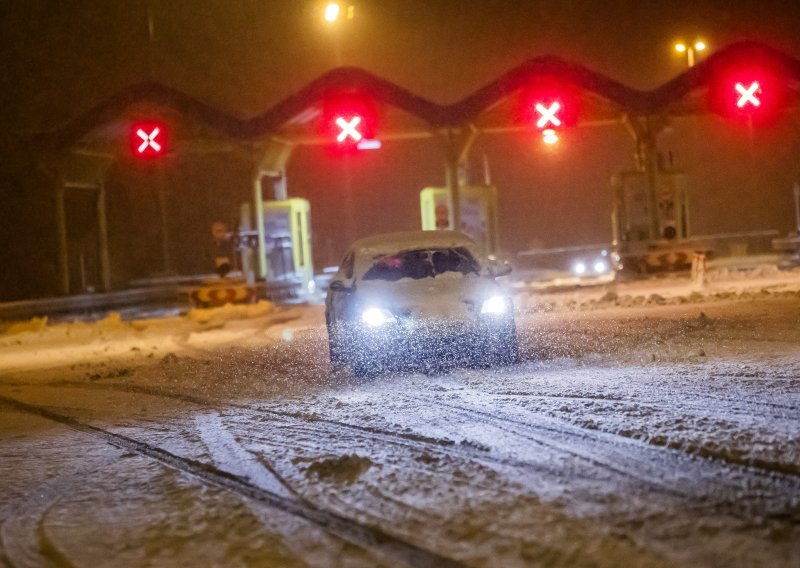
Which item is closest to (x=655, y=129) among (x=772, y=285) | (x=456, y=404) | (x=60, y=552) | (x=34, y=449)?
(x=772, y=285)

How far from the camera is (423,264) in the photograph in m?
13.1

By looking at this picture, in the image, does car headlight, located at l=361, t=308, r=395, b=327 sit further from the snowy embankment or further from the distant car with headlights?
the snowy embankment

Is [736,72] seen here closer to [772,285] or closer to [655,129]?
[655,129]

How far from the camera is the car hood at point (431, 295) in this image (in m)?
11.8

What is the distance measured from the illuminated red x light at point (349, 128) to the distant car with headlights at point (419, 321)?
1474cm

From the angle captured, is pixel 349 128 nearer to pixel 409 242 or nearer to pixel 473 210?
pixel 473 210

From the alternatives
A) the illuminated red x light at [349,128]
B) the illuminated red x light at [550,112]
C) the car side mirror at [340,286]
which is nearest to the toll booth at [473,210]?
the illuminated red x light at [349,128]

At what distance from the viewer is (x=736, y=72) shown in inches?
1047

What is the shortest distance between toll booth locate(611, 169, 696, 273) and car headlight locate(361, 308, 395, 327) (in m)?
18.7

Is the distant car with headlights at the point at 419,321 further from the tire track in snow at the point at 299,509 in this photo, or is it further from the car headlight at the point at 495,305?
the tire track in snow at the point at 299,509

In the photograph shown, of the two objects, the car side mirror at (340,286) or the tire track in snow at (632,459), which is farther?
the car side mirror at (340,286)

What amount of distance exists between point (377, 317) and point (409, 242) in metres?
1.71

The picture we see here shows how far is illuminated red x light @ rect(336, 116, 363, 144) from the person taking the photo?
27250 millimetres

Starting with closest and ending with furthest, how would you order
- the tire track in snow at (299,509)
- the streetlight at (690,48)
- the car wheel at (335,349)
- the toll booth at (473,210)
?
the tire track in snow at (299,509), the car wheel at (335,349), the toll booth at (473,210), the streetlight at (690,48)
